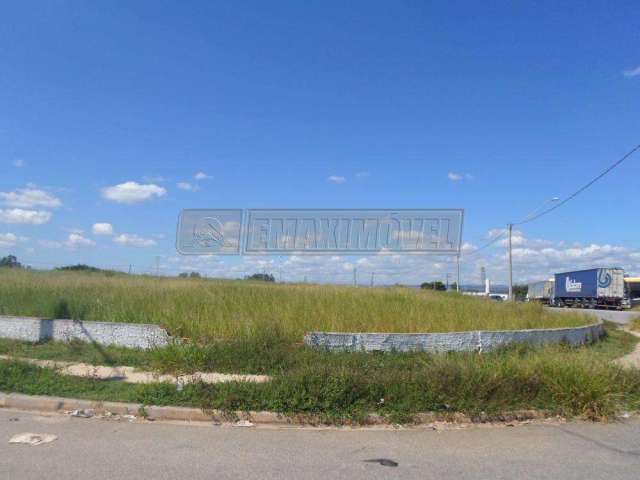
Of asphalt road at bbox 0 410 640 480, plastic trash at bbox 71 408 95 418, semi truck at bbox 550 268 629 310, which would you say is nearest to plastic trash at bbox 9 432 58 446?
asphalt road at bbox 0 410 640 480

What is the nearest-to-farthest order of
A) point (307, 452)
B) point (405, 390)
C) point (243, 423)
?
point (307, 452), point (243, 423), point (405, 390)

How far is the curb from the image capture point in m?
5.76

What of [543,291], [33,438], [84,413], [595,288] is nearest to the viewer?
[33,438]

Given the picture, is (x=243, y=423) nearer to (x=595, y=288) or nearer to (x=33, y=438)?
(x=33, y=438)

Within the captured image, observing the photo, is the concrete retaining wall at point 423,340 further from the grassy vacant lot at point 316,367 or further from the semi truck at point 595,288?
the semi truck at point 595,288

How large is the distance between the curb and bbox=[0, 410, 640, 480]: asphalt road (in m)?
0.22

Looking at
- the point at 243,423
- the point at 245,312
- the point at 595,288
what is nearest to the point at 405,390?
the point at 243,423

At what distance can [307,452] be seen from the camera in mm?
4801

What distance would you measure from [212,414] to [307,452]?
5.20 ft

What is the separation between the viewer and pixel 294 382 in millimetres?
6312

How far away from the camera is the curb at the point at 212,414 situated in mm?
5758

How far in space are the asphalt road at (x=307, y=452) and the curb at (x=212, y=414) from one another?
0.22m

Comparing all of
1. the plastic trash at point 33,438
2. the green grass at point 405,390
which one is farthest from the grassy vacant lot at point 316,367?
the plastic trash at point 33,438

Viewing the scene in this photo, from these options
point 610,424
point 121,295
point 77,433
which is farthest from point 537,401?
point 121,295
